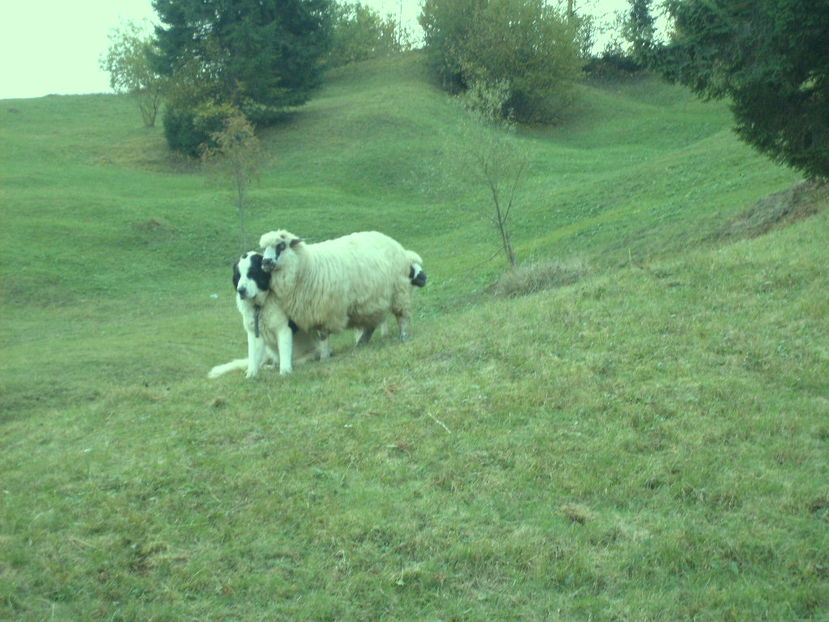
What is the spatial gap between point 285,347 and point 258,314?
2.38 ft

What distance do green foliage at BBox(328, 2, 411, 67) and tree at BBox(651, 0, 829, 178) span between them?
222ft

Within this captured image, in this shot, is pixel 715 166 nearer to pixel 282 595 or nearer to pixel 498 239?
pixel 498 239

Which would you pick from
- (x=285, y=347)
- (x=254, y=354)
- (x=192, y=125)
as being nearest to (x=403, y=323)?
(x=285, y=347)

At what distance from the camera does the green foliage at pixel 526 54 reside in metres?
62.6

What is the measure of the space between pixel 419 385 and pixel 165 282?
2371 cm

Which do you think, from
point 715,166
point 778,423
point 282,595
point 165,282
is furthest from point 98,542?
point 715,166

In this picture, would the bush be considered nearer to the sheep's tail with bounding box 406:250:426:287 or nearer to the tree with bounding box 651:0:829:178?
the sheep's tail with bounding box 406:250:426:287

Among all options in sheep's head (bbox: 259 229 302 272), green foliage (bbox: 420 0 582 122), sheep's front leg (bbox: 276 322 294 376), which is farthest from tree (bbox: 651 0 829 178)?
green foliage (bbox: 420 0 582 122)

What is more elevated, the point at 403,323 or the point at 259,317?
the point at 259,317

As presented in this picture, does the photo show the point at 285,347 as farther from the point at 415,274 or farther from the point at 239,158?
the point at 239,158

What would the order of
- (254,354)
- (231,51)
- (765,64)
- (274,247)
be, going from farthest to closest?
(231,51), (765,64), (254,354), (274,247)

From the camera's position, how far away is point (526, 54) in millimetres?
62969

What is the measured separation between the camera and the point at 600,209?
33250mm

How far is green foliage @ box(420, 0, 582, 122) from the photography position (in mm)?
62625
